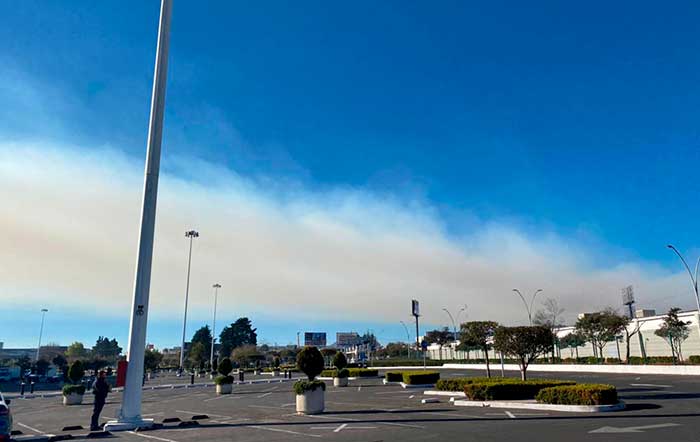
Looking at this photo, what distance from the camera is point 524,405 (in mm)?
18516

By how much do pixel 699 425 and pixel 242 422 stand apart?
45.5 feet

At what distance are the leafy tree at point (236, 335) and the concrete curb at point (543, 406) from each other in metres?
117

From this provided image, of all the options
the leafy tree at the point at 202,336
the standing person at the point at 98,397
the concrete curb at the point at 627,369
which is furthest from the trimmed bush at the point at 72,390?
the leafy tree at the point at 202,336

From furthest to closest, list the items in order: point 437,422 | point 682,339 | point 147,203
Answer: point 682,339, point 147,203, point 437,422

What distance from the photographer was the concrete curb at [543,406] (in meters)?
16.7

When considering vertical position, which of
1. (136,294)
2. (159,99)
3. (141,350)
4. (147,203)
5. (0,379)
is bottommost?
(0,379)

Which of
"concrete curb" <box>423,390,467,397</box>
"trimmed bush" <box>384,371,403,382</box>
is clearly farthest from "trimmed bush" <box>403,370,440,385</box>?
"concrete curb" <box>423,390,467,397</box>

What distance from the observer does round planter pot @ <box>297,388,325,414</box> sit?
765 inches

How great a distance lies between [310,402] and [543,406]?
8.73 meters

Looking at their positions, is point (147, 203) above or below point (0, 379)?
above

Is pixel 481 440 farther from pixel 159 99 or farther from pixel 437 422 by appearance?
pixel 159 99

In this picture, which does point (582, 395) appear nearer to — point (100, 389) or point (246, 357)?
→ point (100, 389)

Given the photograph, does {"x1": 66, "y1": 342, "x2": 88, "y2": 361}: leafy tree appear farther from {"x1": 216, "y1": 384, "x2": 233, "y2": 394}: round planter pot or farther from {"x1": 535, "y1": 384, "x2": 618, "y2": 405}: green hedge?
{"x1": 535, "y1": 384, "x2": 618, "y2": 405}: green hedge

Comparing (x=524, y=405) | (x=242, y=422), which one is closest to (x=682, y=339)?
(x=524, y=405)
